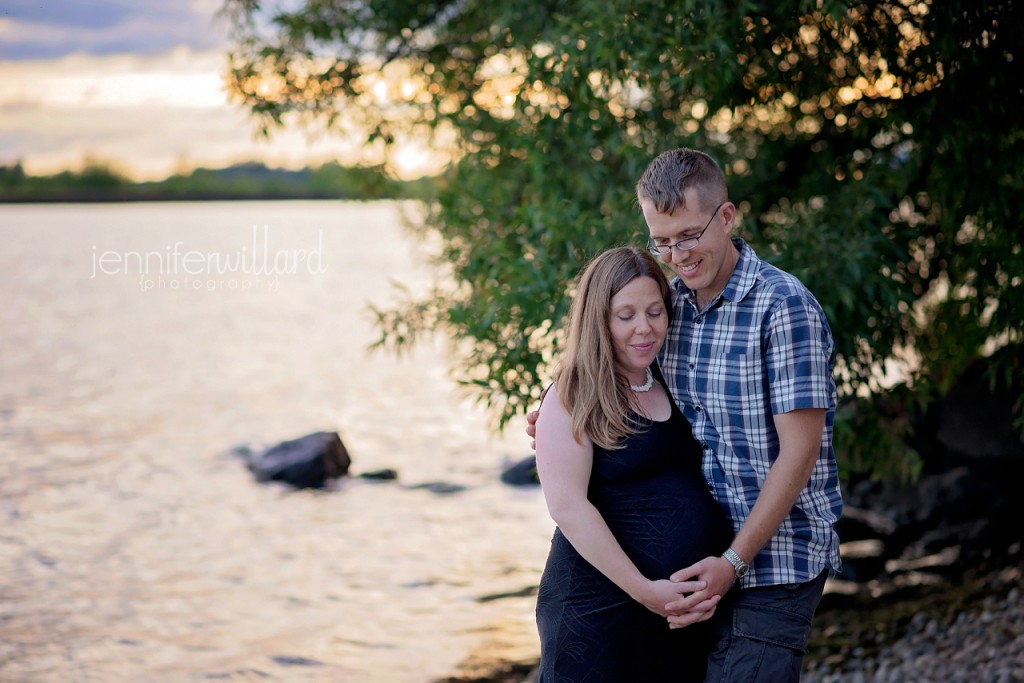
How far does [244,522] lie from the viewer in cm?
1161

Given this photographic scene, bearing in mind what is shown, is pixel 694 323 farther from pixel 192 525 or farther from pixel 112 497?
pixel 112 497

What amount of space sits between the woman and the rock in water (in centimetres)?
1038

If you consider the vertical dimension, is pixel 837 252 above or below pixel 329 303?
above

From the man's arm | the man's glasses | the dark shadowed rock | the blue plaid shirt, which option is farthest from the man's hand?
the dark shadowed rock

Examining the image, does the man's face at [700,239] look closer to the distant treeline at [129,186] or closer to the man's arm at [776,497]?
the man's arm at [776,497]

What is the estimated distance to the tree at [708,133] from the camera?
197 inches

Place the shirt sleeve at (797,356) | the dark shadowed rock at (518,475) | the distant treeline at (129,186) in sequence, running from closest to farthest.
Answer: the shirt sleeve at (797,356), the dark shadowed rock at (518,475), the distant treeline at (129,186)

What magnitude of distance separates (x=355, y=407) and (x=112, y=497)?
21.9 ft

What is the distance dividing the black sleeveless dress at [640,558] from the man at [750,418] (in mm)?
73

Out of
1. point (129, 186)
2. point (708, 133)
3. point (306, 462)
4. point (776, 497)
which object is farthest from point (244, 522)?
point (129, 186)

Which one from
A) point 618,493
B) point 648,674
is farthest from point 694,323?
point 648,674

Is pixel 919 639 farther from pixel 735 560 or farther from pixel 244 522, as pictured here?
pixel 244 522

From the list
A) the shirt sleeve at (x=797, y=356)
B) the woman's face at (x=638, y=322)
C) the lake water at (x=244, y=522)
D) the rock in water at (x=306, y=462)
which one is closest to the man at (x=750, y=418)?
the shirt sleeve at (x=797, y=356)

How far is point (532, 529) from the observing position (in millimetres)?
10977
